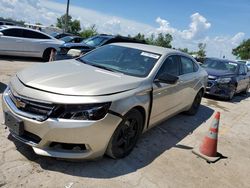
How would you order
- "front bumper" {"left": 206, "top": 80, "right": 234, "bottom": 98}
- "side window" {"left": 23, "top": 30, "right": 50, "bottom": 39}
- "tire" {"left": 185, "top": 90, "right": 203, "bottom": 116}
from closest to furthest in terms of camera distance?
"tire" {"left": 185, "top": 90, "right": 203, "bottom": 116}, "front bumper" {"left": 206, "top": 80, "right": 234, "bottom": 98}, "side window" {"left": 23, "top": 30, "right": 50, "bottom": 39}

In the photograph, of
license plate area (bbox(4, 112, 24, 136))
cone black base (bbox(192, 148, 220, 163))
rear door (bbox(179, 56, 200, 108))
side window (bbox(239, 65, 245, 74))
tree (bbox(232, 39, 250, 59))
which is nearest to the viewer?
license plate area (bbox(4, 112, 24, 136))

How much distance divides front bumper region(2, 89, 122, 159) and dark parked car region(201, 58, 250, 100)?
724cm

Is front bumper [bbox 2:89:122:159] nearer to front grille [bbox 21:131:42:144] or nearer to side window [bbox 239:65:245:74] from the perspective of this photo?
front grille [bbox 21:131:42:144]

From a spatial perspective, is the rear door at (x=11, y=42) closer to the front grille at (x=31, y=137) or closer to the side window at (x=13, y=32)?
the side window at (x=13, y=32)

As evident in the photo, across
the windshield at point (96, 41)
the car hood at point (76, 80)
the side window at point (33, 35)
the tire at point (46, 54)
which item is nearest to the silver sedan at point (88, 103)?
the car hood at point (76, 80)

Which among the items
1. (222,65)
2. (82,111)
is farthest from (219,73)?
(82,111)

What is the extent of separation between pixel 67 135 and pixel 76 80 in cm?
79

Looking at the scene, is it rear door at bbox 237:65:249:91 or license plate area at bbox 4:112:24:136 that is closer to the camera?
license plate area at bbox 4:112:24:136

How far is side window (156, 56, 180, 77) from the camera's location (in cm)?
473

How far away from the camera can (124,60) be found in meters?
4.74

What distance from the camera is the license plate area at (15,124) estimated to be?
328 cm

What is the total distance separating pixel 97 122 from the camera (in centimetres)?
326

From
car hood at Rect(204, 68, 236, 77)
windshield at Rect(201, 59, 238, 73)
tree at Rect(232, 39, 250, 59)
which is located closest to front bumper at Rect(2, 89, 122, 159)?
car hood at Rect(204, 68, 236, 77)

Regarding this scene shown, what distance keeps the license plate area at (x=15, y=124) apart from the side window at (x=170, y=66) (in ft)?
7.34
